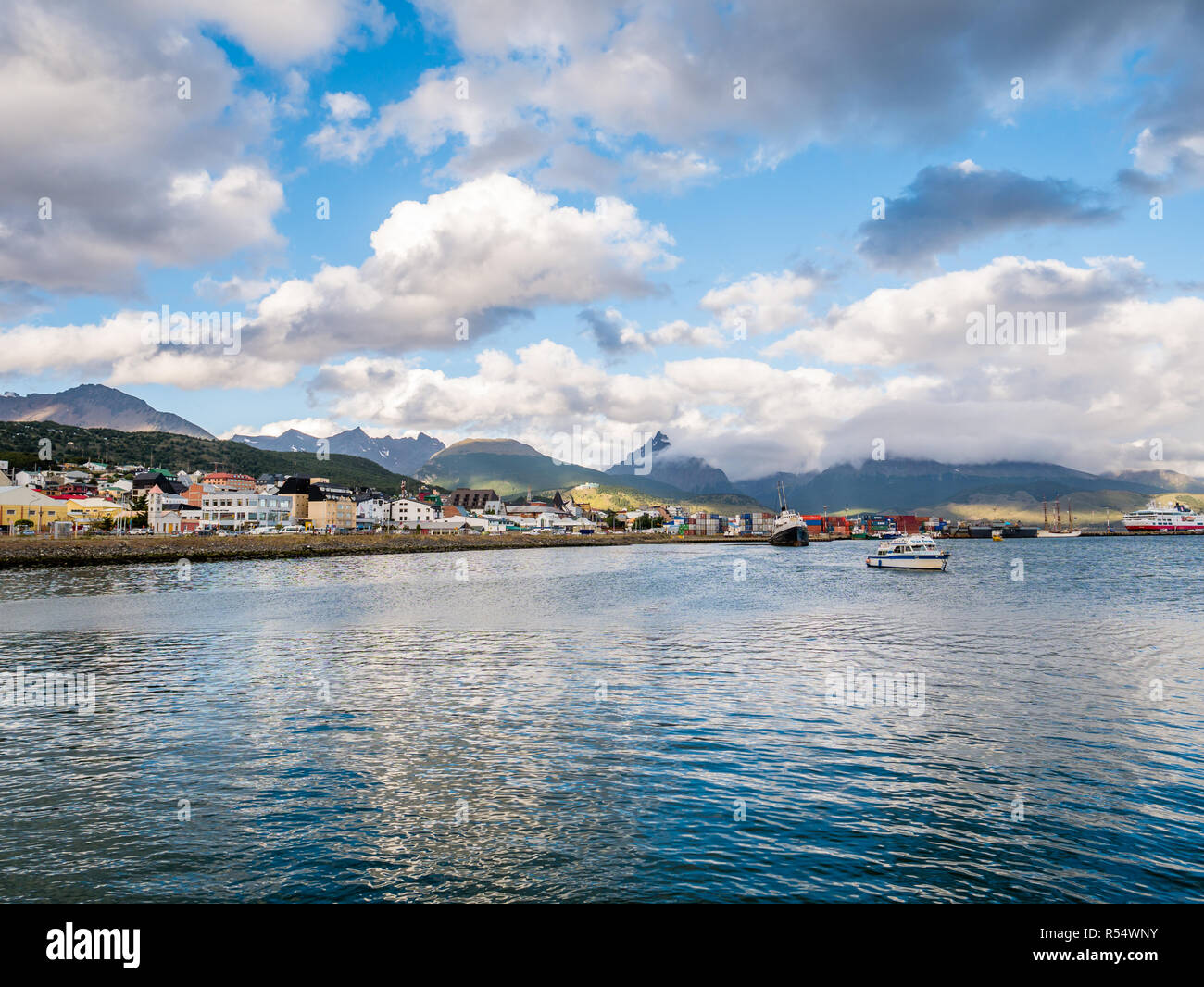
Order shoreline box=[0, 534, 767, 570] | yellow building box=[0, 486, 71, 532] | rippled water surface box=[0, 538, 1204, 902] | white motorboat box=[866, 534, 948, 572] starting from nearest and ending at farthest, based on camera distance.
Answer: rippled water surface box=[0, 538, 1204, 902]
shoreline box=[0, 534, 767, 570]
white motorboat box=[866, 534, 948, 572]
yellow building box=[0, 486, 71, 532]

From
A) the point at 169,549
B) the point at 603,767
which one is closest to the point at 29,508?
the point at 169,549

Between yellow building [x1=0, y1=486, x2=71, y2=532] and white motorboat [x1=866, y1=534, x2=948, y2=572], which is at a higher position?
yellow building [x1=0, y1=486, x2=71, y2=532]

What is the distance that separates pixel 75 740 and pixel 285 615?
3560cm

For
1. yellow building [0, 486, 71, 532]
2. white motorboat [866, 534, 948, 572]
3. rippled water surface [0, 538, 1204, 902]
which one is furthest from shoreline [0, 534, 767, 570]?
white motorboat [866, 534, 948, 572]

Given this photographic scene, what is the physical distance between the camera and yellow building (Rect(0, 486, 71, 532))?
15550cm

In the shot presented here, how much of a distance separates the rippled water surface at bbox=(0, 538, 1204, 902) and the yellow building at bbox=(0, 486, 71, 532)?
138m

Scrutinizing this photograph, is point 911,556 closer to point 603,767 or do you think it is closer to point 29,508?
point 603,767

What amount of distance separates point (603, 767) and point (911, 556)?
12289 cm

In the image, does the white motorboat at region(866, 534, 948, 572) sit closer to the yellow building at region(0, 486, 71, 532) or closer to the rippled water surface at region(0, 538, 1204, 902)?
the rippled water surface at region(0, 538, 1204, 902)

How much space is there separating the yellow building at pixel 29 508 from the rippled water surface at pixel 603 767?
138258 millimetres

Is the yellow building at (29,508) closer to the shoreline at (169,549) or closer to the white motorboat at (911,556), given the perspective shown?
the shoreline at (169,549)
